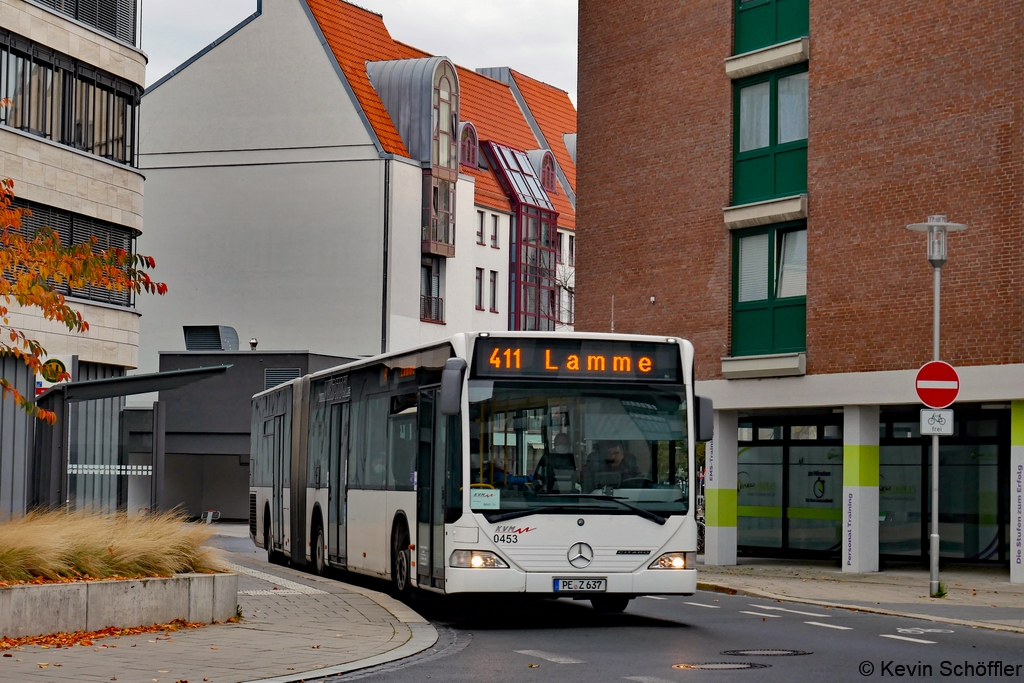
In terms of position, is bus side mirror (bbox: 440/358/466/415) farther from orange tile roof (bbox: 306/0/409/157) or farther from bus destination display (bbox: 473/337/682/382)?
orange tile roof (bbox: 306/0/409/157)

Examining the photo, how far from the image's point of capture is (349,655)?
498 inches

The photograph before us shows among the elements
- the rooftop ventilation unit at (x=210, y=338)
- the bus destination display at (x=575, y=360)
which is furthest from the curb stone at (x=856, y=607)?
the rooftop ventilation unit at (x=210, y=338)

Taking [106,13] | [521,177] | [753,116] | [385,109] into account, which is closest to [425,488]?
[753,116]

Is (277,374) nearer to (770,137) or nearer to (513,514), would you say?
(770,137)

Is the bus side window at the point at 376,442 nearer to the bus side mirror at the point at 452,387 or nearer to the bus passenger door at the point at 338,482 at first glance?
the bus passenger door at the point at 338,482

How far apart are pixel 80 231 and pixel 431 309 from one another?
88.1 ft

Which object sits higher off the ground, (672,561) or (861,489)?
(861,489)

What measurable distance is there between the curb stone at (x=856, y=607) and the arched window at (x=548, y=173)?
180 feet

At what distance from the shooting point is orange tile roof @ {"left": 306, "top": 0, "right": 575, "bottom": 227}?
199 feet

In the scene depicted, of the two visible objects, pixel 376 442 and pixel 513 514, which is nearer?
pixel 513 514

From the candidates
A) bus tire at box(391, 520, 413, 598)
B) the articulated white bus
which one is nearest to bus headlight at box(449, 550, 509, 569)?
the articulated white bus

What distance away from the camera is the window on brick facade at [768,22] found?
1094 inches

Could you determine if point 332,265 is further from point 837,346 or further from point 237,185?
point 837,346

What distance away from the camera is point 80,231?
36188 millimetres
